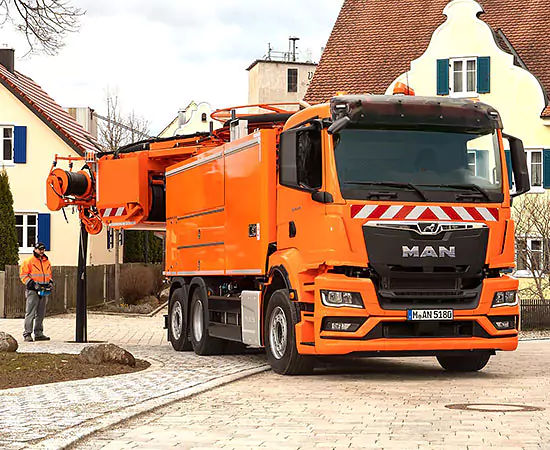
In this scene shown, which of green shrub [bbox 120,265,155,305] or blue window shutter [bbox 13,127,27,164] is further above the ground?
blue window shutter [bbox 13,127,27,164]

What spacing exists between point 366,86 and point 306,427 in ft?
95.8

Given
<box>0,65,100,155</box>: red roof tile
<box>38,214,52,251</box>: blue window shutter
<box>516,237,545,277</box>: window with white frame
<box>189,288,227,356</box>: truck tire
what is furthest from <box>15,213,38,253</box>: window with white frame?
<box>189,288,227,356</box>: truck tire

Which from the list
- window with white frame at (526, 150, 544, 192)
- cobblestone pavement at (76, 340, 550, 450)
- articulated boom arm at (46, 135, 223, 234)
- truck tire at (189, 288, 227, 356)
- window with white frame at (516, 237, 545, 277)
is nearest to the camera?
cobblestone pavement at (76, 340, 550, 450)

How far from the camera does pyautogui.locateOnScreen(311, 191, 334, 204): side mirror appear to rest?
13.8 meters

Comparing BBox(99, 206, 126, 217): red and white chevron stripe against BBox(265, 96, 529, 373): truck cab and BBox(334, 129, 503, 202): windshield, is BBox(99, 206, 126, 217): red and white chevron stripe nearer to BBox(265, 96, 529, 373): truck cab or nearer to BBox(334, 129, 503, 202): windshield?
BBox(265, 96, 529, 373): truck cab

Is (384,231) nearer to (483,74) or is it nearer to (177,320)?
(177,320)

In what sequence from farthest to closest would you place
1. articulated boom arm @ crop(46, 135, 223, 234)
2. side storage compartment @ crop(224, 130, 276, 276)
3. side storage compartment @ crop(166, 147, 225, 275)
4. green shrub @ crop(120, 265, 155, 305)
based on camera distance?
green shrub @ crop(120, 265, 155, 305), articulated boom arm @ crop(46, 135, 223, 234), side storage compartment @ crop(166, 147, 225, 275), side storage compartment @ crop(224, 130, 276, 276)

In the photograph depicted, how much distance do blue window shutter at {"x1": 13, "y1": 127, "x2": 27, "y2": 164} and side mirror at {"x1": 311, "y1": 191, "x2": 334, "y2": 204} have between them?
Result: 26.2 m

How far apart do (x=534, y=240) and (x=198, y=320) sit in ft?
46.8

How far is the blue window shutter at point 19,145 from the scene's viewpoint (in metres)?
38.7

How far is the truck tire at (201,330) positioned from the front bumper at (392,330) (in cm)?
399

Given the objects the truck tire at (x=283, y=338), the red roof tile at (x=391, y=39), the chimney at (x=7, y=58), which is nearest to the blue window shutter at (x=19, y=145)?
the chimney at (x=7, y=58)

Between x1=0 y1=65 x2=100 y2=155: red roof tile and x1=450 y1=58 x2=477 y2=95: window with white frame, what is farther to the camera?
x1=0 y1=65 x2=100 y2=155: red roof tile

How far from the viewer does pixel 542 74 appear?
3669cm
